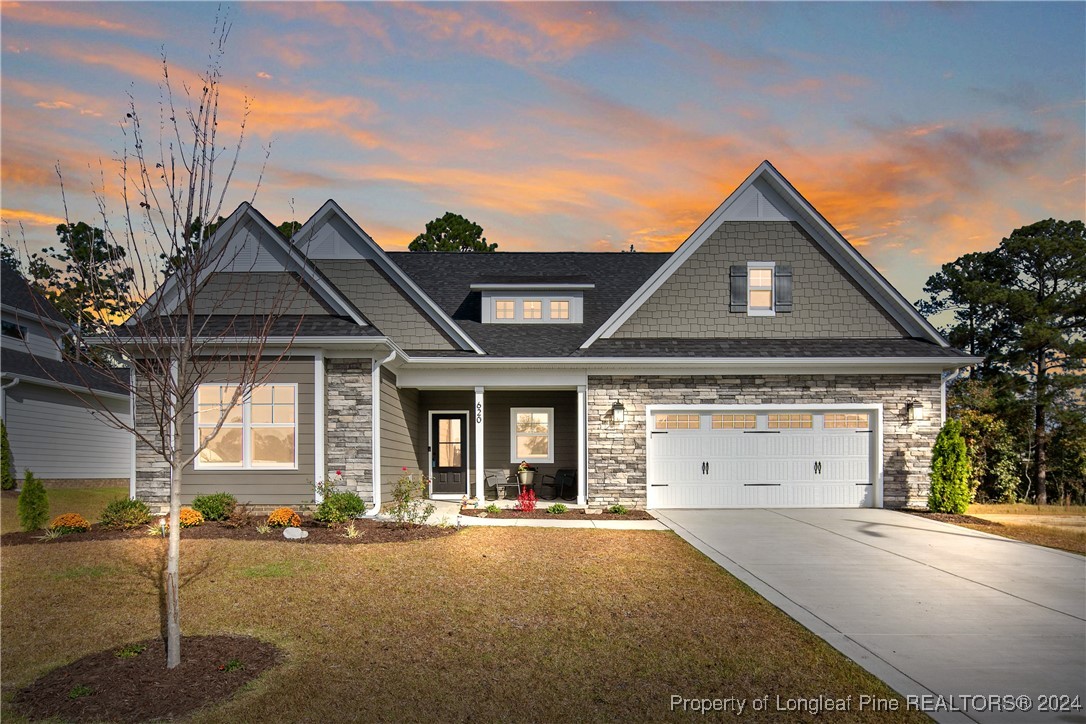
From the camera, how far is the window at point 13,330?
2600 centimetres

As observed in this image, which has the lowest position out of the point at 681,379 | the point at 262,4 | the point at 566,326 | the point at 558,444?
the point at 558,444

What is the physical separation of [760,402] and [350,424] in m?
8.98

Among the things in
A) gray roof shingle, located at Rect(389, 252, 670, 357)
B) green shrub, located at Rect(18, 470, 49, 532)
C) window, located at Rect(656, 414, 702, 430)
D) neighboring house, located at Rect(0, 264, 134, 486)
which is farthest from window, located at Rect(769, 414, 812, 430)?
neighboring house, located at Rect(0, 264, 134, 486)

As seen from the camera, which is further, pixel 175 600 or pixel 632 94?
pixel 632 94

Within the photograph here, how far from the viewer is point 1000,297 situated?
82.7 ft

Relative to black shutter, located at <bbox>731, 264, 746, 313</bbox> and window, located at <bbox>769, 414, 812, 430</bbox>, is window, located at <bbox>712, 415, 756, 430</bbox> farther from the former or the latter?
black shutter, located at <bbox>731, 264, 746, 313</bbox>

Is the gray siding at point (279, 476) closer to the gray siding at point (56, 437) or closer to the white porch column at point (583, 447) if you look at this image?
the white porch column at point (583, 447)

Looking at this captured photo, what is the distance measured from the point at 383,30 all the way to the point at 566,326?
853cm

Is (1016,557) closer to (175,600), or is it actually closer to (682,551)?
(682,551)

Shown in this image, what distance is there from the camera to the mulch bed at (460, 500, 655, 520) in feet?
52.6

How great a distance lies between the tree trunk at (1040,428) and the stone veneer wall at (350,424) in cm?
1999

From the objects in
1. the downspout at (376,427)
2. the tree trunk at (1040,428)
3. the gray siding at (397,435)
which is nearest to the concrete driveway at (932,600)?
the downspout at (376,427)

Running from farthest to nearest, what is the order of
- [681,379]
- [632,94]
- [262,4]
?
[681,379]
[632,94]
[262,4]

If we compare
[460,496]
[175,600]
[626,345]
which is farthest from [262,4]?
[460,496]
